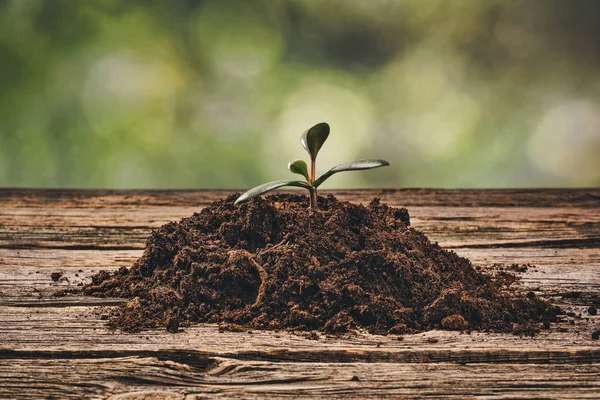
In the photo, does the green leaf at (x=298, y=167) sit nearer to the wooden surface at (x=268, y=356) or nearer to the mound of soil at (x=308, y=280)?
the mound of soil at (x=308, y=280)

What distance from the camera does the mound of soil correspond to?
157 cm

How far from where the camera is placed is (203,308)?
1.62 m

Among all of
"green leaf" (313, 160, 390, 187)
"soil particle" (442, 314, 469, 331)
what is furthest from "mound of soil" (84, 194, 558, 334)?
"green leaf" (313, 160, 390, 187)

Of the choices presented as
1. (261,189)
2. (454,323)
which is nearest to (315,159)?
(261,189)

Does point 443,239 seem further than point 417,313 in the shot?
Yes

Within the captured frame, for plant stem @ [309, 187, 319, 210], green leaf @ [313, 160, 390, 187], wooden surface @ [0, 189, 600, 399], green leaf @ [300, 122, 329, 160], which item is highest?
green leaf @ [300, 122, 329, 160]

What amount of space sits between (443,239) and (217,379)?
4.67 feet

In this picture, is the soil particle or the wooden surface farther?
the soil particle

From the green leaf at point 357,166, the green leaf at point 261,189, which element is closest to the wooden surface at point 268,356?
the green leaf at point 261,189

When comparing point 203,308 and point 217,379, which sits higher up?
point 203,308

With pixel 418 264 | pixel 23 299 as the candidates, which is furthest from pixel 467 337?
pixel 23 299

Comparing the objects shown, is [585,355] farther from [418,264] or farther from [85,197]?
[85,197]

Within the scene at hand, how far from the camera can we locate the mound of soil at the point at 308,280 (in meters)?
1.57

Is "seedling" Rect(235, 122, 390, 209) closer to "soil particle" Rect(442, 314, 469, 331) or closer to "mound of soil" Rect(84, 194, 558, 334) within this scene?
"mound of soil" Rect(84, 194, 558, 334)
